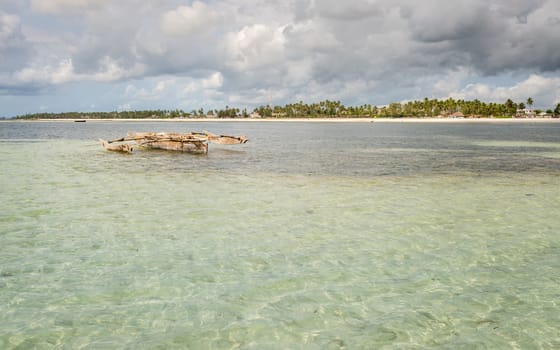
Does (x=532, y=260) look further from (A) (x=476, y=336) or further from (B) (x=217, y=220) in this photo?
(B) (x=217, y=220)

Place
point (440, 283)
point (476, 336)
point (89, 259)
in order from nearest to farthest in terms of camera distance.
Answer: point (476, 336) < point (440, 283) < point (89, 259)

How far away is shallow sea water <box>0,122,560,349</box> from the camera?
5.74m

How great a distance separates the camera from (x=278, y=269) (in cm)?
805

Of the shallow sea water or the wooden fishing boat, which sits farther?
the wooden fishing boat

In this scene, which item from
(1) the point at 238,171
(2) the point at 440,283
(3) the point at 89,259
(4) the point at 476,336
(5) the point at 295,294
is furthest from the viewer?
(1) the point at 238,171

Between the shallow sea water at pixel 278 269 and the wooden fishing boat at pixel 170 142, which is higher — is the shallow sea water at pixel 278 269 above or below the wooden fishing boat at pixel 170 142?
below

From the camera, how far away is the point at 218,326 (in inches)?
232

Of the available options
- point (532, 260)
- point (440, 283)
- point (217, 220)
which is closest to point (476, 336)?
point (440, 283)

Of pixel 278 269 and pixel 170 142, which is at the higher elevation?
pixel 170 142

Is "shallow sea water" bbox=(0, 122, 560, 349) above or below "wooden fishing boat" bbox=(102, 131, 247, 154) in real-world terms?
below

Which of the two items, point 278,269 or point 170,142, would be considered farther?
point 170,142

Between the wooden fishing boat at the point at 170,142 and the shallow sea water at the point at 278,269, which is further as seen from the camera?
the wooden fishing boat at the point at 170,142

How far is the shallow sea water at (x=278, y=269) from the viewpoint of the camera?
226 inches

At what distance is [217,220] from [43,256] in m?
4.49
